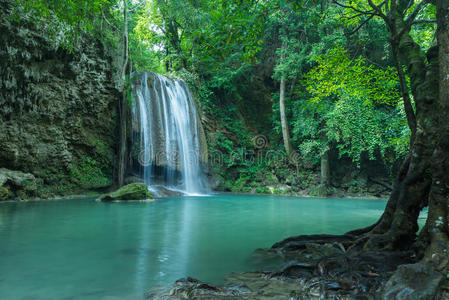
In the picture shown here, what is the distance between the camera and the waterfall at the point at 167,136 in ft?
54.4

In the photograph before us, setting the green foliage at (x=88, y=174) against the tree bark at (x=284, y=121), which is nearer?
the green foliage at (x=88, y=174)

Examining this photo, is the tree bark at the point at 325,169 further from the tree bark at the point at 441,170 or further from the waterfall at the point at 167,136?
the tree bark at the point at 441,170

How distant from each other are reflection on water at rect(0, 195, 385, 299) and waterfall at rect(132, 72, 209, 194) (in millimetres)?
7885

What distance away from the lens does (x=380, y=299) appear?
2508mm

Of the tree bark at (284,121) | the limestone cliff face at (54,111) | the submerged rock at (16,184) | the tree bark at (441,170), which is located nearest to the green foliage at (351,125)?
the tree bark at (284,121)

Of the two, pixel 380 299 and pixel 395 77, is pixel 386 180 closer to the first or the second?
pixel 395 77

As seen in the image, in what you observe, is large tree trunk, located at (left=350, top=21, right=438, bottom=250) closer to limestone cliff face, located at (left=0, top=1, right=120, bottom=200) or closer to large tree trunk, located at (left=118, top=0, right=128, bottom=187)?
limestone cliff face, located at (left=0, top=1, right=120, bottom=200)

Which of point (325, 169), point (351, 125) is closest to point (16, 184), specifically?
point (325, 169)

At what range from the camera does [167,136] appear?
17500 millimetres

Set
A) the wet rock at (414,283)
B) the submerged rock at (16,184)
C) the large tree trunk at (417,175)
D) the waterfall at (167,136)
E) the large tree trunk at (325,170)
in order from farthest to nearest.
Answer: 1. the large tree trunk at (325,170)
2. the waterfall at (167,136)
3. the submerged rock at (16,184)
4. the large tree trunk at (417,175)
5. the wet rock at (414,283)

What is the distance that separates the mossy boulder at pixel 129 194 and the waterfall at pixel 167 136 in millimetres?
2651

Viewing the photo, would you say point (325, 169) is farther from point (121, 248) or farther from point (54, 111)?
point (121, 248)

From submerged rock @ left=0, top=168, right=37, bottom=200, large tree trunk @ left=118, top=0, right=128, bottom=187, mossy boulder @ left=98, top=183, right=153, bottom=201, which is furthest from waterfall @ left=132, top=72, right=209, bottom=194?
submerged rock @ left=0, top=168, right=37, bottom=200

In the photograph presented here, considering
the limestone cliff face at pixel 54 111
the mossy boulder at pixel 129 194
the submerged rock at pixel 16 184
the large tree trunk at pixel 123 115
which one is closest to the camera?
the submerged rock at pixel 16 184
